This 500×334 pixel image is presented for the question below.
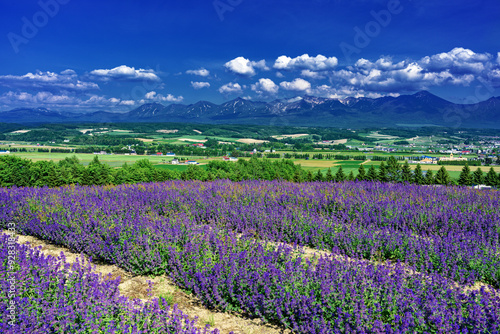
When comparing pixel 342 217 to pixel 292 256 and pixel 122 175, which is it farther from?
pixel 122 175

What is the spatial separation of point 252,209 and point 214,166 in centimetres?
4588

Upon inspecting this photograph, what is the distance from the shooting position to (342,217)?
24.8ft

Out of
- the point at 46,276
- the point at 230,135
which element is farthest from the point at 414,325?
the point at 230,135

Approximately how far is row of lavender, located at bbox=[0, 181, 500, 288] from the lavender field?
0.10 feet

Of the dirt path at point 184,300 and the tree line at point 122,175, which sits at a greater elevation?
the dirt path at point 184,300

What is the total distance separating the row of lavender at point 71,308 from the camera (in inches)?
123

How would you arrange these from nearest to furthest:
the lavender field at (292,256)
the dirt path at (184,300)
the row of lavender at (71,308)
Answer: the row of lavender at (71,308) < the lavender field at (292,256) < the dirt path at (184,300)

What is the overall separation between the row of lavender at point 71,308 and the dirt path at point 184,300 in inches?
13.6

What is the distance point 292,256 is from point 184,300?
1.88m

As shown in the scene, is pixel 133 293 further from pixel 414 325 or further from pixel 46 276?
pixel 414 325

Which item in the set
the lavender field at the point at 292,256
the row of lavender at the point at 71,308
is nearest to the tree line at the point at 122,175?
the lavender field at the point at 292,256

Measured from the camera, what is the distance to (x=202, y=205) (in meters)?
8.23

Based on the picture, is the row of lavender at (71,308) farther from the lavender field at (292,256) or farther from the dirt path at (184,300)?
the dirt path at (184,300)

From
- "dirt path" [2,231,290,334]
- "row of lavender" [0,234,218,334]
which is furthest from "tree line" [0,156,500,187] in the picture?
Answer: "row of lavender" [0,234,218,334]
